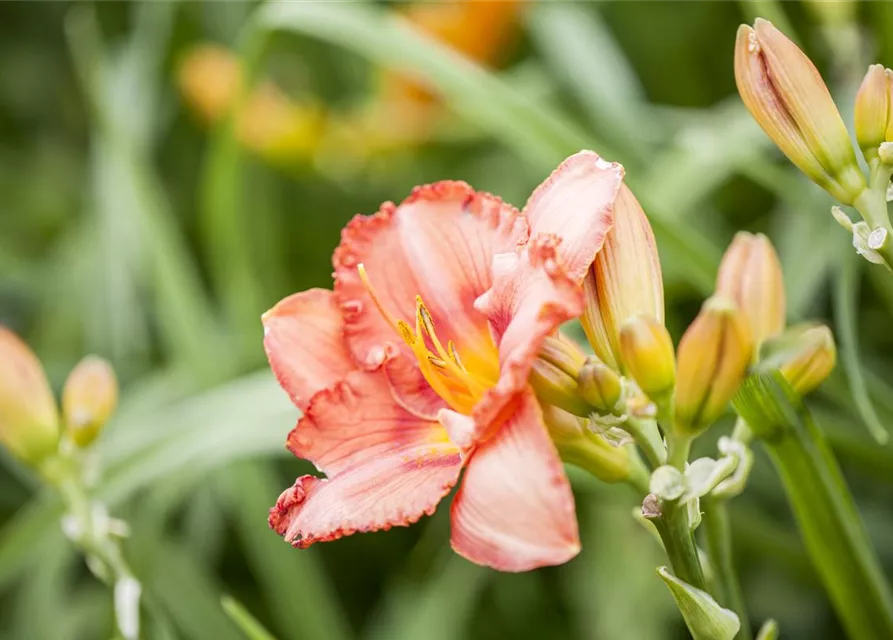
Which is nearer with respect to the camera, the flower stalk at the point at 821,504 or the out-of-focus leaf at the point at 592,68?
the flower stalk at the point at 821,504

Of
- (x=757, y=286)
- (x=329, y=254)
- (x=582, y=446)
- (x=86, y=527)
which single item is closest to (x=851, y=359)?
(x=757, y=286)

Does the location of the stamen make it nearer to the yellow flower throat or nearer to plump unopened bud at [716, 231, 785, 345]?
the yellow flower throat

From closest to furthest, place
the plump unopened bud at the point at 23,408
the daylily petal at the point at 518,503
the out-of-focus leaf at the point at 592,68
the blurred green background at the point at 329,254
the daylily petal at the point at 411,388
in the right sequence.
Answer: the daylily petal at the point at 518,503, the daylily petal at the point at 411,388, the plump unopened bud at the point at 23,408, the blurred green background at the point at 329,254, the out-of-focus leaf at the point at 592,68

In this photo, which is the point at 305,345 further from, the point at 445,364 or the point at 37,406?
the point at 37,406

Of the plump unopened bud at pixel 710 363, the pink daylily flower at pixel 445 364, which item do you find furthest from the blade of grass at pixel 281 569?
the plump unopened bud at pixel 710 363

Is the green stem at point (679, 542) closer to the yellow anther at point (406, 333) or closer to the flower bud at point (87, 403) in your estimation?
the yellow anther at point (406, 333)

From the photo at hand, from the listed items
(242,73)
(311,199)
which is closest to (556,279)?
(242,73)

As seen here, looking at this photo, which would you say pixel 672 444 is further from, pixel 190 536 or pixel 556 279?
pixel 190 536
